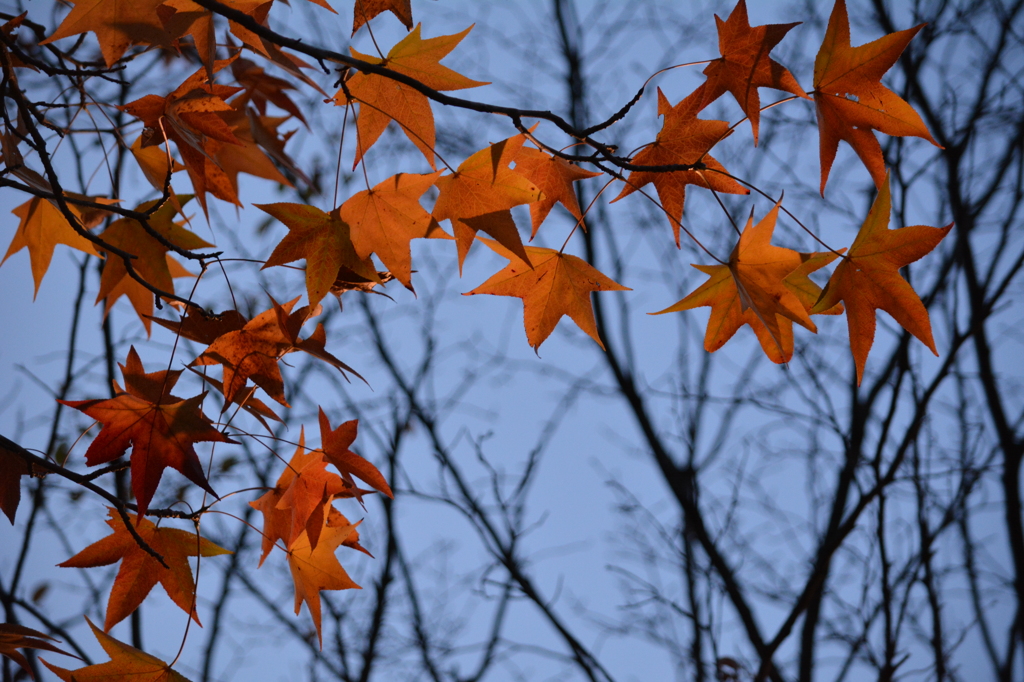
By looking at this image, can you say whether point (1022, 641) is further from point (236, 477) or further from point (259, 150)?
point (236, 477)

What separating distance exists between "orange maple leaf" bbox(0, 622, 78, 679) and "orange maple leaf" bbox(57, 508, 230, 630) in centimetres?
8

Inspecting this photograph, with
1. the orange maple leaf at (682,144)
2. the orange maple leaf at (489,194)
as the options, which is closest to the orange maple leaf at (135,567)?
the orange maple leaf at (489,194)

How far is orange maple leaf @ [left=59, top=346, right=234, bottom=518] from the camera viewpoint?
0.77 meters

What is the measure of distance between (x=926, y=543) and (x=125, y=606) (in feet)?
6.56

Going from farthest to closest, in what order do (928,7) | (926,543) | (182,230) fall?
(928,7), (926,543), (182,230)

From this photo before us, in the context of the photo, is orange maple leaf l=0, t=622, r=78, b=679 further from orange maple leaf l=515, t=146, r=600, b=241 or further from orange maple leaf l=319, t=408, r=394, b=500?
orange maple leaf l=515, t=146, r=600, b=241

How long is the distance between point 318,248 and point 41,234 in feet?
2.45

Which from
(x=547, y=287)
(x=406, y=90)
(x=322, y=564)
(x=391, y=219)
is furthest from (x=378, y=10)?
(x=322, y=564)

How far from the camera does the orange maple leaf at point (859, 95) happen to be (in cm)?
84

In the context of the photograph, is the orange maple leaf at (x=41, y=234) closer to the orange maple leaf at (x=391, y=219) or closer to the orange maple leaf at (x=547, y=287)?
the orange maple leaf at (x=391, y=219)

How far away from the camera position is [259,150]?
3.79 ft

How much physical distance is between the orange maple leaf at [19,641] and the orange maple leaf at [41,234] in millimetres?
604

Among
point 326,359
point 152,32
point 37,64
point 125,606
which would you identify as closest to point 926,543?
point 326,359

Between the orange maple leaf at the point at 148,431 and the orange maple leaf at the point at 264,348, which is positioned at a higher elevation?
the orange maple leaf at the point at 264,348
